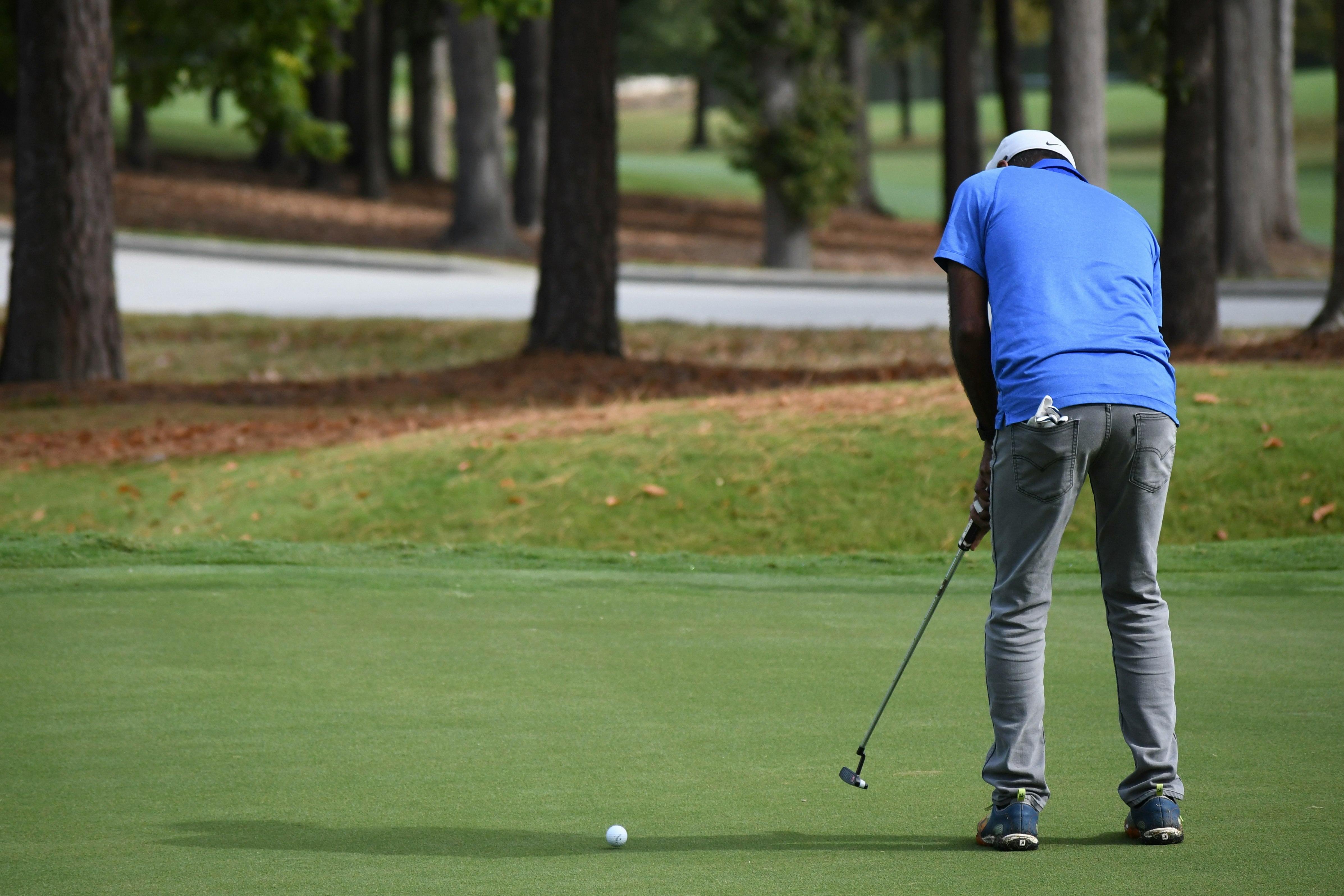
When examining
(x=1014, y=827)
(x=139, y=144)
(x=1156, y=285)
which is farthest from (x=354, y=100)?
(x=1014, y=827)

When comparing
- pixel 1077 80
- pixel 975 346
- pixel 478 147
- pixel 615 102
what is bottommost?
pixel 975 346

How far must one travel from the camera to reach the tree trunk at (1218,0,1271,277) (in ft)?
84.1

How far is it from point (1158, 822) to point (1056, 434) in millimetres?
1011

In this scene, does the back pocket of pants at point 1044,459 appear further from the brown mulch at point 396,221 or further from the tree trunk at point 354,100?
the tree trunk at point 354,100

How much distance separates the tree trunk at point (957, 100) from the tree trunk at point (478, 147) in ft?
27.1

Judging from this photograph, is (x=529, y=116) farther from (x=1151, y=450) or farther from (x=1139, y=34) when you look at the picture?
(x=1151, y=450)

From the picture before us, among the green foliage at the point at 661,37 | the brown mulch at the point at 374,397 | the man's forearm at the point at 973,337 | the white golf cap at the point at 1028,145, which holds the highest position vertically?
the green foliage at the point at 661,37

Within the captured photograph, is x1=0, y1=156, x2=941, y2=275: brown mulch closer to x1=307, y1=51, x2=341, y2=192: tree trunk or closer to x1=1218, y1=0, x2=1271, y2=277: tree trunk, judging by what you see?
x1=307, y1=51, x2=341, y2=192: tree trunk

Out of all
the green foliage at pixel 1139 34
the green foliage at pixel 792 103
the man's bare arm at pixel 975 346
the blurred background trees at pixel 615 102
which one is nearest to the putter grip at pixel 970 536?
the man's bare arm at pixel 975 346

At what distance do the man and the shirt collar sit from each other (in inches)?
1.9

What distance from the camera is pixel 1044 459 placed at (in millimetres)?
4121

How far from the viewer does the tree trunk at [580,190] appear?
15766mm

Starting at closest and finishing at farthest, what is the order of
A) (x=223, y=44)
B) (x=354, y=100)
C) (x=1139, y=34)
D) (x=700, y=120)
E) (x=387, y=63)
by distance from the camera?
(x=223, y=44), (x=1139, y=34), (x=354, y=100), (x=387, y=63), (x=700, y=120)

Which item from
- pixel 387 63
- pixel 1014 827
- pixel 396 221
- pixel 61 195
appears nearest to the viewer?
pixel 1014 827
